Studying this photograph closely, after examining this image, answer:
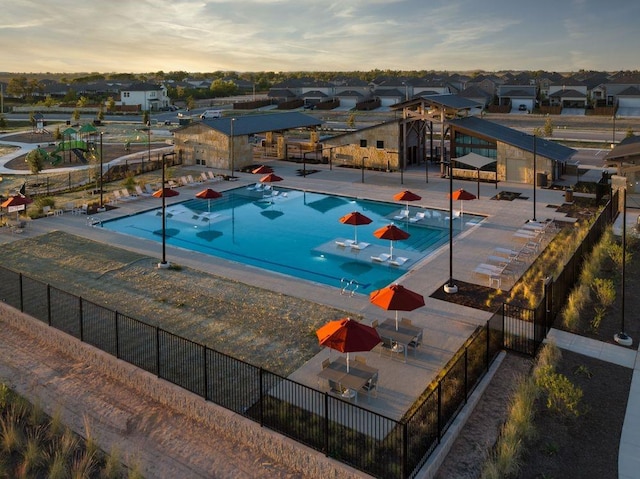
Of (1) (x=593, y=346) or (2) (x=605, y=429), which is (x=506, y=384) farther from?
(1) (x=593, y=346)

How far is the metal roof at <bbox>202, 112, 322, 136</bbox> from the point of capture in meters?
46.5

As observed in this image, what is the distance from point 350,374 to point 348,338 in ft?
3.18

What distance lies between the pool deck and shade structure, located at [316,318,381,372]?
4.36 feet

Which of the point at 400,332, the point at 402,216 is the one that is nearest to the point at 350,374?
the point at 400,332

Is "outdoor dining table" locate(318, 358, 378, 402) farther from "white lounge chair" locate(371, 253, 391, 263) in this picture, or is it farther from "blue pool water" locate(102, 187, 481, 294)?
"white lounge chair" locate(371, 253, 391, 263)

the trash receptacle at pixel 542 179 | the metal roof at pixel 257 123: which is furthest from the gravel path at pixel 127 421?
the trash receptacle at pixel 542 179

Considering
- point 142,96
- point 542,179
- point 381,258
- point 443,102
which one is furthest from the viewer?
point 142,96

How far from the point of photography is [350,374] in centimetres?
1336

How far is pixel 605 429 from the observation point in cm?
1187

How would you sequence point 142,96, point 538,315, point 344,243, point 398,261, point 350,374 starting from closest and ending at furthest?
point 350,374, point 538,315, point 398,261, point 344,243, point 142,96

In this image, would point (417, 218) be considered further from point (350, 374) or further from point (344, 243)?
point (350, 374)

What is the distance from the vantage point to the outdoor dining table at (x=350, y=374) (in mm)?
12938

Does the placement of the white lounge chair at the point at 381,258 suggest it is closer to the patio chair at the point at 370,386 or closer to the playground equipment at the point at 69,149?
the patio chair at the point at 370,386

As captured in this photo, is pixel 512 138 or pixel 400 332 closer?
pixel 400 332
